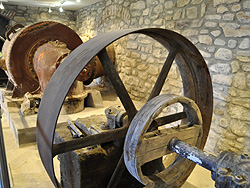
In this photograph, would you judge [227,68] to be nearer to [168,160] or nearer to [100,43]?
[168,160]

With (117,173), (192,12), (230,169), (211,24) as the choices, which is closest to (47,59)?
(117,173)

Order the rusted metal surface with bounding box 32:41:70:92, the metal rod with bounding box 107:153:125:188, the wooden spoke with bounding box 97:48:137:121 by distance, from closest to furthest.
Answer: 1. the wooden spoke with bounding box 97:48:137:121
2. the metal rod with bounding box 107:153:125:188
3. the rusted metal surface with bounding box 32:41:70:92

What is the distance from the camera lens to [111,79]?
5.10 ft

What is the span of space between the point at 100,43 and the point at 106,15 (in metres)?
4.64

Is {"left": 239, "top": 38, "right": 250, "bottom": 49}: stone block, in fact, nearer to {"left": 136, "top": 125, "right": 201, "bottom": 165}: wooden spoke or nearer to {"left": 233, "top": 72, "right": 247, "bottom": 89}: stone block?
{"left": 233, "top": 72, "right": 247, "bottom": 89}: stone block

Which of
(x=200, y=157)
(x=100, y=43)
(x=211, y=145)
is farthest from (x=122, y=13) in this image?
(x=200, y=157)

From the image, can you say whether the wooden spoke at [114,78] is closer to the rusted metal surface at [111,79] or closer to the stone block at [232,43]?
the rusted metal surface at [111,79]

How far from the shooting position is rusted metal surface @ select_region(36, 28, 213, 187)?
124 cm

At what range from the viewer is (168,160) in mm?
2672

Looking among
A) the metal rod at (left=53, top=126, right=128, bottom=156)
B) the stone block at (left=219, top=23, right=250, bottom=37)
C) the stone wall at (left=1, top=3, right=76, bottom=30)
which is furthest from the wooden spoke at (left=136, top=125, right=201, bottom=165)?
the stone wall at (left=1, top=3, right=76, bottom=30)

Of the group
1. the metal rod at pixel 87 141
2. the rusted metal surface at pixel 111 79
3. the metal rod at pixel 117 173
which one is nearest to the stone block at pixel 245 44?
the rusted metal surface at pixel 111 79

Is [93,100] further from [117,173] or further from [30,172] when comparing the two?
[117,173]

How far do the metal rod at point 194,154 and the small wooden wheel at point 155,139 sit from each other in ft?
0.19

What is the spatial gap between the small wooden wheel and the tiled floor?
2.80 feet
